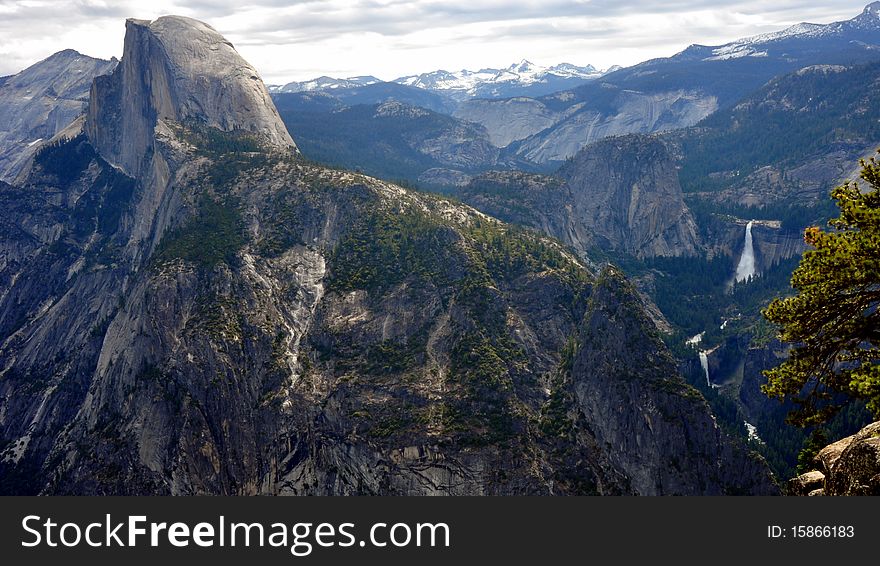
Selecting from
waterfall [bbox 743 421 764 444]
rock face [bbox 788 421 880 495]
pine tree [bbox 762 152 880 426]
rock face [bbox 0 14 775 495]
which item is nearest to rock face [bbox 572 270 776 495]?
rock face [bbox 0 14 775 495]

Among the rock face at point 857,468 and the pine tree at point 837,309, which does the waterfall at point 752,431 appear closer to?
the rock face at point 857,468

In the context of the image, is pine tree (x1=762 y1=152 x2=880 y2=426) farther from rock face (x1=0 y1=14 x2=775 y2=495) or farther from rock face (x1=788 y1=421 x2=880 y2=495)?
rock face (x1=0 y1=14 x2=775 y2=495)

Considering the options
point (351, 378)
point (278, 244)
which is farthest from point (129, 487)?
point (278, 244)

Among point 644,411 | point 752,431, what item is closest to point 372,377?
point 644,411

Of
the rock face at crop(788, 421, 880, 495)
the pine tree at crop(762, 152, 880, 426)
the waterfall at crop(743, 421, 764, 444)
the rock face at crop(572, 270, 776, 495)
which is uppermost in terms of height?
the pine tree at crop(762, 152, 880, 426)

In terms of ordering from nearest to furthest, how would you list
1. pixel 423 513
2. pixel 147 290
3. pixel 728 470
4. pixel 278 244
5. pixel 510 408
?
pixel 423 513, pixel 728 470, pixel 510 408, pixel 147 290, pixel 278 244

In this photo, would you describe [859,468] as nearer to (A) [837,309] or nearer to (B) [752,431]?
(A) [837,309]

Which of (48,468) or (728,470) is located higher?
(728,470)

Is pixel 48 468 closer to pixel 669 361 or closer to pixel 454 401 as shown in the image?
pixel 454 401
